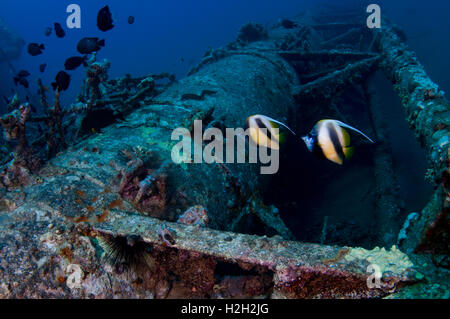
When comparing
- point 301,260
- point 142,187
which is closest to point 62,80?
point 142,187

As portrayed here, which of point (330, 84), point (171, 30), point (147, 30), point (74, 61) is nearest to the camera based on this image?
point (74, 61)

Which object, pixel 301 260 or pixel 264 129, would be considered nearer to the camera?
pixel 301 260

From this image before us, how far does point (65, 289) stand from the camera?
1.62m

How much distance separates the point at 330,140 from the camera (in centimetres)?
186

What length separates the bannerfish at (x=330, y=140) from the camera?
1.86 metres

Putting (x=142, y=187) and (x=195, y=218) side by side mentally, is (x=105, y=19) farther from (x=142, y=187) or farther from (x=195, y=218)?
(x=195, y=218)

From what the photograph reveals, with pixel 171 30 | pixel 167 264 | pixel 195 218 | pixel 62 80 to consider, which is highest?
pixel 171 30

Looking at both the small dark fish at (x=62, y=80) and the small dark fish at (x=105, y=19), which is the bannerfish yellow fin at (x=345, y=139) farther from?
the small dark fish at (x=105, y=19)

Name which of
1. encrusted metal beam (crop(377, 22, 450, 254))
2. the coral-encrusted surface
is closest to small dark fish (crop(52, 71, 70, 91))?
the coral-encrusted surface

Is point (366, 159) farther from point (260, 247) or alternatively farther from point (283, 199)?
point (260, 247)

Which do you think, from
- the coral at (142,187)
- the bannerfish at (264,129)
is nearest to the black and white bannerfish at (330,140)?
the bannerfish at (264,129)

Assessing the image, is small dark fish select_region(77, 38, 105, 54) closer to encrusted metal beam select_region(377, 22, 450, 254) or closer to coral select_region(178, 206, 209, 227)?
coral select_region(178, 206, 209, 227)

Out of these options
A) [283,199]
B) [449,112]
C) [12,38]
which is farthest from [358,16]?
[12,38]
